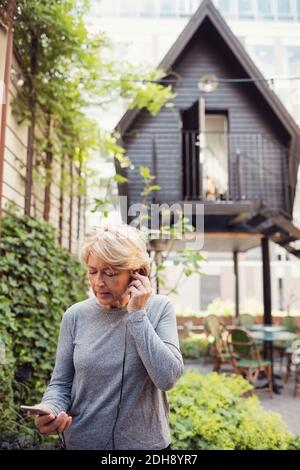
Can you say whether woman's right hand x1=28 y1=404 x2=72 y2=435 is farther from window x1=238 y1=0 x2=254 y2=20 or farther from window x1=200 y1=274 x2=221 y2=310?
window x1=200 y1=274 x2=221 y2=310

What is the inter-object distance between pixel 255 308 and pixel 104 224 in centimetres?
975

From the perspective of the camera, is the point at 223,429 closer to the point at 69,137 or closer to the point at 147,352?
the point at 147,352

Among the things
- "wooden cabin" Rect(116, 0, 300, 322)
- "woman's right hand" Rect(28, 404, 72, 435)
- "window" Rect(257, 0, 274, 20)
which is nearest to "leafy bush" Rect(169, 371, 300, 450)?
"woman's right hand" Rect(28, 404, 72, 435)

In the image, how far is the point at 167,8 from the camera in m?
3.91

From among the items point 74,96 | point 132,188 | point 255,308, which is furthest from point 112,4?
point 255,308

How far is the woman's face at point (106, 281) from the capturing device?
1.24 m

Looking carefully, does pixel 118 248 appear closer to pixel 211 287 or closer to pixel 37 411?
pixel 37 411

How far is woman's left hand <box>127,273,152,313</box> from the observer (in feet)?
3.75

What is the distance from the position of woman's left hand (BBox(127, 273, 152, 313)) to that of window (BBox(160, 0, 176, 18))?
342 cm

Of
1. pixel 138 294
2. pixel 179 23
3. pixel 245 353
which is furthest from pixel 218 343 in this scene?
pixel 138 294

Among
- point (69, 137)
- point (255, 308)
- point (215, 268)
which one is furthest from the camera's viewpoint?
point (215, 268)

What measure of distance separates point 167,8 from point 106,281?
3577 mm

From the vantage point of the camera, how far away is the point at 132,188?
791cm
